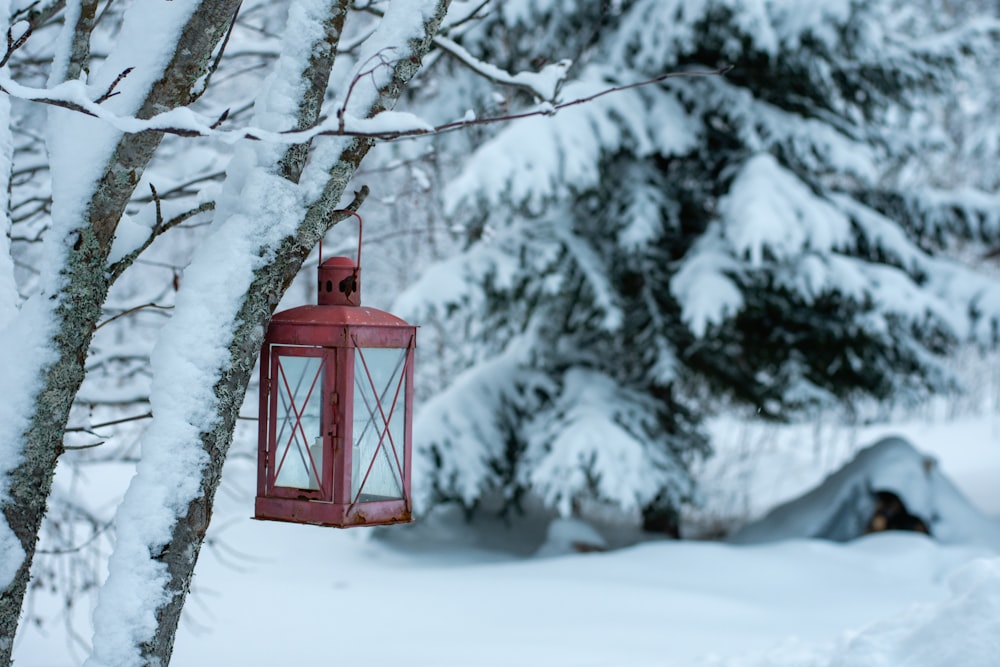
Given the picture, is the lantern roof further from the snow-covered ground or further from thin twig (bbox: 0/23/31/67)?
the snow-covered ground

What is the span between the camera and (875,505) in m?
7.77

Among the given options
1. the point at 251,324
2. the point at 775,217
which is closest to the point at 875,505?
the point at 775,217

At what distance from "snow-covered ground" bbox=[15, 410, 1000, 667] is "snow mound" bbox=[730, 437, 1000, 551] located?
14.2 inches

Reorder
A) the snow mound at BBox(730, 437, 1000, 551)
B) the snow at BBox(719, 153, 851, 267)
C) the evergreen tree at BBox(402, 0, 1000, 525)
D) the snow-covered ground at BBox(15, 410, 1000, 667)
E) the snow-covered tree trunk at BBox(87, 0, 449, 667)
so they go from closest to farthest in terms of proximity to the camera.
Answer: the snow-covered tree trunk at BBox(87, 0, 449, 667), the snow-covered ground at BBox(15, 410, 1000, 667), the snow at BBox(719, 153, 851, 267), the evergreen tree at BBox(402, 0, 1000, 525), the snow mound at BBox(730, 437, 1000, 551)

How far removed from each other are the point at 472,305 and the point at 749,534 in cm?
307

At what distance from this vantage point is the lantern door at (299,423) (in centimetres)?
207

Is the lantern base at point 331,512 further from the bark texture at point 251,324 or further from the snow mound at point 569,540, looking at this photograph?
the snow mound at point 569,540

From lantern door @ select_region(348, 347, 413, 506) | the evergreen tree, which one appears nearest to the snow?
the evergreen tree

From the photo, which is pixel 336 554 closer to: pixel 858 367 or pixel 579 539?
pixel 579 539

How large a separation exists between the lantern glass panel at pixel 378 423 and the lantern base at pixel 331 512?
4 centimetres

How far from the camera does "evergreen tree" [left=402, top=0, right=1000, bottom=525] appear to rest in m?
6.52

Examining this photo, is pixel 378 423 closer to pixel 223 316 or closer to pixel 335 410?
pixel 335 410

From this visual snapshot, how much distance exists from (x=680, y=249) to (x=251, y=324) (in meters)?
6.17

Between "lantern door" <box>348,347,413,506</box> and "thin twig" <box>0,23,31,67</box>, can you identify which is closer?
→ "thin twig" <box>0,23,31,67</box>
